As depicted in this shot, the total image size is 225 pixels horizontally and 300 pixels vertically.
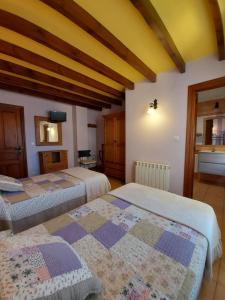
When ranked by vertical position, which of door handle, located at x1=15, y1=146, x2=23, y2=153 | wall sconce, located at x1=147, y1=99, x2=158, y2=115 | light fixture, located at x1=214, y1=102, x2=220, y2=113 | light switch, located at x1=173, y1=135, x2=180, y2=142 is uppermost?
light fixture, located at x1=214, y1=102, x2=220, y2=113

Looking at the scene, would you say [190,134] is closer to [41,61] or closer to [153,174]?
[153,174]

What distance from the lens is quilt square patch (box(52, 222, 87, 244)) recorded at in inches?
39.7

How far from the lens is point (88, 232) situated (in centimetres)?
107

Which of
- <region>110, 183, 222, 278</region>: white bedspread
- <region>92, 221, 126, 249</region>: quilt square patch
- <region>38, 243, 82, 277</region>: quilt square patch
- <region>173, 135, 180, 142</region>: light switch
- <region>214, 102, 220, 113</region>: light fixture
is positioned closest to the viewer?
<region>38, 243, 82, 277</region>: quilt square patch

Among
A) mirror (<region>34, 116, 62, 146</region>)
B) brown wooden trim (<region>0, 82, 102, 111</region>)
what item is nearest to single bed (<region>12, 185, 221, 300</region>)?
mirror (<region>34, 116, 62, 146</region>)

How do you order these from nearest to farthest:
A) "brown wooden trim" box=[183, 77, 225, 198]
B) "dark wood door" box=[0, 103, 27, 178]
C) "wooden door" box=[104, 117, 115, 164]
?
"brown wooden trim" box=[183, 77, 225, 198], "dark wood door" box=[0, 103, 27, 178], "wooden door" box=[104, 117, 115, 164]

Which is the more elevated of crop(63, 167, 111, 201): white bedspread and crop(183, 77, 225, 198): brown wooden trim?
crop(183, 77, 225, 198): brown wooden trim

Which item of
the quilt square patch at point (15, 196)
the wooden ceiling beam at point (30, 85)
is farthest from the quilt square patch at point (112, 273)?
the wooden ceiling beam at point (30, 85)

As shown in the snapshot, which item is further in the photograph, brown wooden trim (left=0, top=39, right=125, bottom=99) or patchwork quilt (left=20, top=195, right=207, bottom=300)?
brown wooden trim (left=0, top=39, right=125, bottom=99)

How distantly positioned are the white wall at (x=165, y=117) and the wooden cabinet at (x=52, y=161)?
2.05m

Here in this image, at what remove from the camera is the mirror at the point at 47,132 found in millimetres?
3970

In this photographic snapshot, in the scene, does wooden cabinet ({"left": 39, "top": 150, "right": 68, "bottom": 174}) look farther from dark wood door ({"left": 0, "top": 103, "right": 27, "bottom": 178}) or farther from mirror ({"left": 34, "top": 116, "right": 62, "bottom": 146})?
dark wood door ({"left": 0, "top": 103, "right": 27, "bottom": 178})

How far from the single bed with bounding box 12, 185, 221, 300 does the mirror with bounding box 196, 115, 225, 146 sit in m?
3.67

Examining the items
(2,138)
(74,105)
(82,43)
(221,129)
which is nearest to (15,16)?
(82,43)
